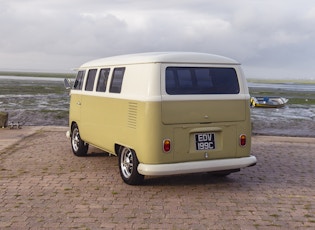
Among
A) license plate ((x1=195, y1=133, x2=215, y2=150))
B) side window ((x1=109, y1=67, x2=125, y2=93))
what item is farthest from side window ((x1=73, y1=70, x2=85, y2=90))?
license plate ((x1=195, y1=133, x2=215, y2=150))

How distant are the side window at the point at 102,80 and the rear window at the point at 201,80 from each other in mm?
1772

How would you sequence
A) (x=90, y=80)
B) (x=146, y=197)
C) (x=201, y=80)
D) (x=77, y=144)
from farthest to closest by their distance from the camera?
(x=77, y=144), (x=90, y=80), (x=201, y=80), (x=146, y=197)

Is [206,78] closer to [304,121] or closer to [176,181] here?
[176,181]

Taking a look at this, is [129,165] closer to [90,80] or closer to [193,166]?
[193,166]

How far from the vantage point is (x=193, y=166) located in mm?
6645

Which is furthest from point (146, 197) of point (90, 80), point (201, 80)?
point (90, 80)

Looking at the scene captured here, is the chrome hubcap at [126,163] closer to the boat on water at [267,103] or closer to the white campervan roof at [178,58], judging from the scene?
the white campervan roof at [178,58]

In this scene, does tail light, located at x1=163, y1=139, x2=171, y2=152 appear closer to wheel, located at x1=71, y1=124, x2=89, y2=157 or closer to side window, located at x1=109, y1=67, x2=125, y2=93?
side window, located at x1=109, y1=67, x2=125, y2=93

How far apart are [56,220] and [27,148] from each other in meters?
5.56

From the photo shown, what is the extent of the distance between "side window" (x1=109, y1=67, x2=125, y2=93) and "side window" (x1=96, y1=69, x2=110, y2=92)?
1.17 feet

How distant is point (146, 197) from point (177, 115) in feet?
4.36

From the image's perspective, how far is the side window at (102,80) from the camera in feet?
26.2

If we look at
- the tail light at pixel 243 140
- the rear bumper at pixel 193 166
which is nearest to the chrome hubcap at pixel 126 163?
the rear bumper at pixel 193 166

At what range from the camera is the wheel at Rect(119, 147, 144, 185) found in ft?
22.6
